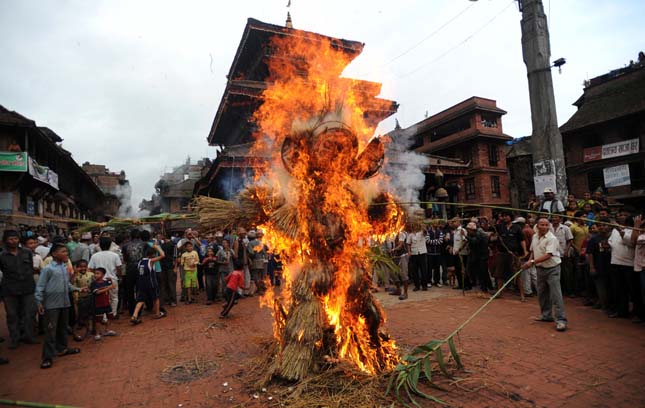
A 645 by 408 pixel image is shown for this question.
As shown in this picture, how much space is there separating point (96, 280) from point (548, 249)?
8442mm

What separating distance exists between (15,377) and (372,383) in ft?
16.8

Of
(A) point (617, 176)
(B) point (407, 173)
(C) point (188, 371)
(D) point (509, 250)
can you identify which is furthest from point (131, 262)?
(A) point (617, 176)

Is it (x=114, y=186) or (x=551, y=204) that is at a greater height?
(x=114, y=186)

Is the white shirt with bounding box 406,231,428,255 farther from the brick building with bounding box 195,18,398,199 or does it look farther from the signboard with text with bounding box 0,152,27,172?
the signboard with text with bounding box 0,152,27,172

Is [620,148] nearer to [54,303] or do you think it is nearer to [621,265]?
[621,265]

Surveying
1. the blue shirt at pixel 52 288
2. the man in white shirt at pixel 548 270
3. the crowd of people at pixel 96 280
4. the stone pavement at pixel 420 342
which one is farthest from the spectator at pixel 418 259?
the blue shirt at pixel 52 288

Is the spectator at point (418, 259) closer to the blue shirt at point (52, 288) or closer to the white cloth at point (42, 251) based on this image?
the blue shirt at point (52, 288)

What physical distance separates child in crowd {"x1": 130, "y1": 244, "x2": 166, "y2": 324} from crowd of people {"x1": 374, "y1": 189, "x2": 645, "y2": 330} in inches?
212

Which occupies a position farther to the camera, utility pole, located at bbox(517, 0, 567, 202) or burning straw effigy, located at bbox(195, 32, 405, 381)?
utility pole, located at bbox(517, 0, 567, 202)

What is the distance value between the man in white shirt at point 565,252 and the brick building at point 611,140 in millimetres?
18798

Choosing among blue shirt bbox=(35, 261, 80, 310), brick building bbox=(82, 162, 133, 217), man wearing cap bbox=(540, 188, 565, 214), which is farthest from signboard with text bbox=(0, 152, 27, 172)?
brick building bbox=(82, 162, 133, 217)

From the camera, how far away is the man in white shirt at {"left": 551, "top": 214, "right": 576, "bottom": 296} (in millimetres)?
8156

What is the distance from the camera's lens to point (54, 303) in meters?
5.67

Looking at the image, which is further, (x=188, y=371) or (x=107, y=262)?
(x=107, y=262)
